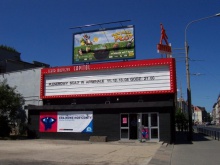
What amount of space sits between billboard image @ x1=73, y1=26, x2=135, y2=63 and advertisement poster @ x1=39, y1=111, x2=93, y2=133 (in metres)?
5.40

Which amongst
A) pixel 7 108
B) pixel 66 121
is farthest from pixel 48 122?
pixel 7 108

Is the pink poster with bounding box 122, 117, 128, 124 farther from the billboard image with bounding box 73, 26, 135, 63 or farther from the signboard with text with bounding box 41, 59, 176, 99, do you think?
the billboard image with bounding box 73, 26, 135, 63

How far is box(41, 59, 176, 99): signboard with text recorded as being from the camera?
989 inches

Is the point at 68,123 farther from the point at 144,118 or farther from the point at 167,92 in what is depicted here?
the point at 167,92

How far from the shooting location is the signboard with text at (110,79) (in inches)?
989

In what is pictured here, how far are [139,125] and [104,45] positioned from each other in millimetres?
8658

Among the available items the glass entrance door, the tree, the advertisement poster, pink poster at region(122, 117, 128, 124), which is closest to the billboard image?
the advertisement poster

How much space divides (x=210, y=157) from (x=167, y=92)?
919 centimetres

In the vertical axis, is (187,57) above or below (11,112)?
above

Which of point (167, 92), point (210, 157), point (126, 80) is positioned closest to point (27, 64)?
point (126, 80)

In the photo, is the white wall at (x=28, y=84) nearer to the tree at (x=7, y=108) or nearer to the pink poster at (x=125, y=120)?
the tree at (x=7, y=108)

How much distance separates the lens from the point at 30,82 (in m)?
32.8

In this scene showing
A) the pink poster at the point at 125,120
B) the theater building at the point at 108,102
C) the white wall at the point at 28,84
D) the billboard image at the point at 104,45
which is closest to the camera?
the theater building at the point at 108,102

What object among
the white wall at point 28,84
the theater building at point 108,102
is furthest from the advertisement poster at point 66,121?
the white wall at point 28,84
